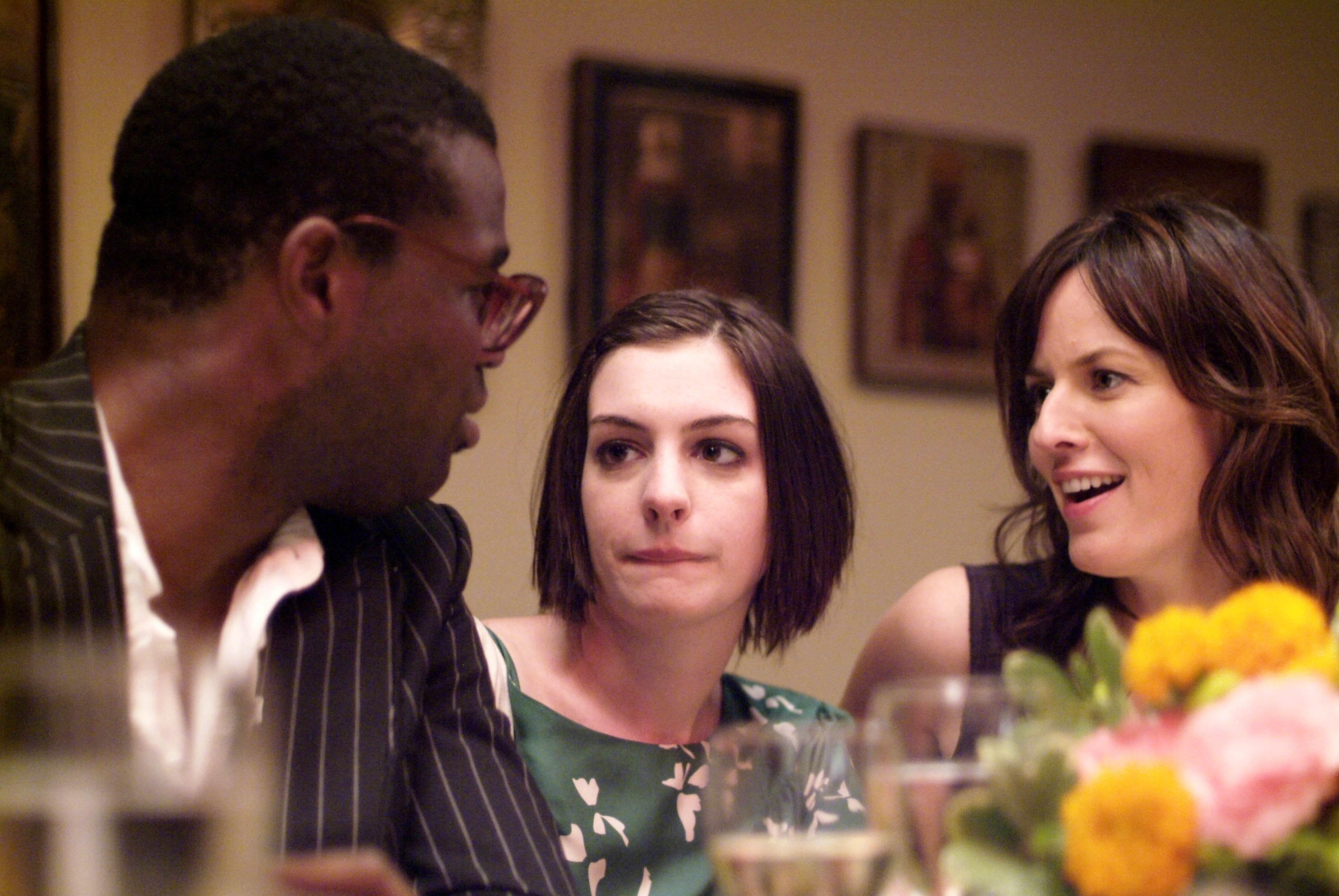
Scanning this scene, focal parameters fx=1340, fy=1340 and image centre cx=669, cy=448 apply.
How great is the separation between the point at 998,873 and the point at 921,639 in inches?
46.9

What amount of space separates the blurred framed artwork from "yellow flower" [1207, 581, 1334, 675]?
7.37 ft

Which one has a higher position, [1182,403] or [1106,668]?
[1182,403]

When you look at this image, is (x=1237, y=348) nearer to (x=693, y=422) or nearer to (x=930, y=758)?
(x=693, y=422)

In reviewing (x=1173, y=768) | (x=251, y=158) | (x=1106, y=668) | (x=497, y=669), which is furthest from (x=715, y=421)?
(x=1173, y=768)

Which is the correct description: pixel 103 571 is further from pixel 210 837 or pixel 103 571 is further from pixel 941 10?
pixel 941 10

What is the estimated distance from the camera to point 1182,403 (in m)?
1.55

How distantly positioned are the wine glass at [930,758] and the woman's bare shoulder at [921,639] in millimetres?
1122

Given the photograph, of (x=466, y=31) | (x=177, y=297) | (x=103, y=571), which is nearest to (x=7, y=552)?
(x=103, y=571)

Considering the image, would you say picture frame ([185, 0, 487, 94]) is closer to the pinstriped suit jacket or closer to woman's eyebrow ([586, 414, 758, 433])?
woman's eyebrow ([586, 414, 758, 433])

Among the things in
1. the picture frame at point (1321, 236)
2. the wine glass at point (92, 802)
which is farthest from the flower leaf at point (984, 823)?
the picture frame at point (1321, 236)

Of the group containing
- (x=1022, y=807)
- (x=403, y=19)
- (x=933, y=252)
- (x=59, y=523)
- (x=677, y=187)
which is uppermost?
(x=403, y=19)

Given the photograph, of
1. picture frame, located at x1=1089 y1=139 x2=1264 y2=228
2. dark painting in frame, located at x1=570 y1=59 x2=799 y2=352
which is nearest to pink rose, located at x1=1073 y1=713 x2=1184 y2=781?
dark painting in frame, located at x1=570 y1=59 x2=799 y2=352

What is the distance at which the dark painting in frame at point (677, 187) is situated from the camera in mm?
2633

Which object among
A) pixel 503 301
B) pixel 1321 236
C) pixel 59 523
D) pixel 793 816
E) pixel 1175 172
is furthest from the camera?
pixel 1321 236
